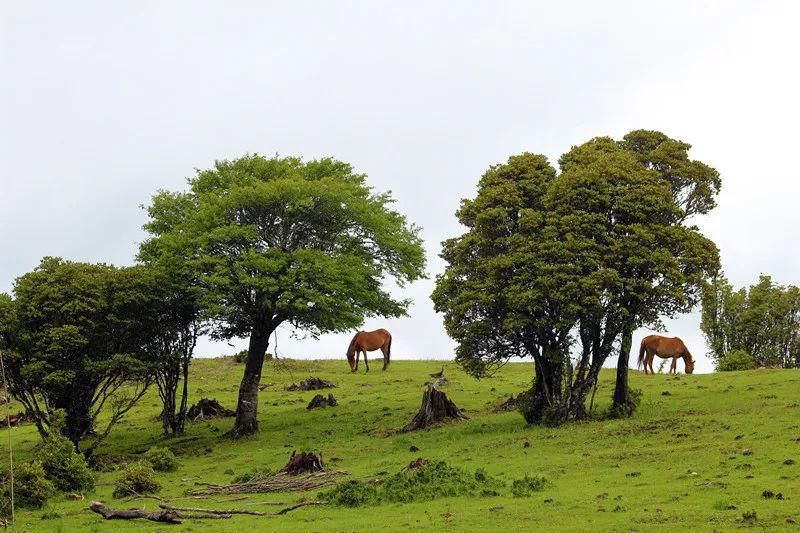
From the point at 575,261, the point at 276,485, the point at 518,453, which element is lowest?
the point at 276,485

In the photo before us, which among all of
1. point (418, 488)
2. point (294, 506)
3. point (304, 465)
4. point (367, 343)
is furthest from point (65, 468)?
point (367, 343)

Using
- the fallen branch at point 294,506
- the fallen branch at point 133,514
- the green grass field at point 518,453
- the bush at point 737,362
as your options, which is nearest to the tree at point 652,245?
the green grass field at point 518,453

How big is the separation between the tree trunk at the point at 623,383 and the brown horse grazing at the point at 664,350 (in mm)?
18712

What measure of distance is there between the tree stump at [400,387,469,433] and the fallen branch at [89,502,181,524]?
51.3ft

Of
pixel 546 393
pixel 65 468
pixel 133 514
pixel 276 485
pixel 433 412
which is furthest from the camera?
pixel 433 412

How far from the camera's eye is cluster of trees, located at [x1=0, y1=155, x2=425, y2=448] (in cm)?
3638

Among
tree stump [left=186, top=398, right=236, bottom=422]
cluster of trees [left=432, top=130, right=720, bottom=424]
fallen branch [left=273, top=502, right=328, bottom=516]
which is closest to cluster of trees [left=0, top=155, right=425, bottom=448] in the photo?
tree stump [left=186, top=398, right=236, bottom=422]

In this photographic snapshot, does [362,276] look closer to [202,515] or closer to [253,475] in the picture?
[253,475]

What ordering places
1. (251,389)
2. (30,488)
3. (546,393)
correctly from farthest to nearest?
(251,389)
(546,393)
(30,488)

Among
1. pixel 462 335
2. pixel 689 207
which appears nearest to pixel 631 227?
pixel 689 207

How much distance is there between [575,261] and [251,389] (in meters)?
16.0

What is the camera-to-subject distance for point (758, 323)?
222 ft

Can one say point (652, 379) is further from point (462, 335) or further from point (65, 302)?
point (65, 302)

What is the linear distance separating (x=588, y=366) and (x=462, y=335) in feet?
17.0
